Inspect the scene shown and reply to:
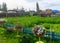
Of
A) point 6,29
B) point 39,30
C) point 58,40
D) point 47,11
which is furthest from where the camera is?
point 47,11

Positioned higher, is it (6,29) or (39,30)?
(39,30)

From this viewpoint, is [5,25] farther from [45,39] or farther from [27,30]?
[45,39]

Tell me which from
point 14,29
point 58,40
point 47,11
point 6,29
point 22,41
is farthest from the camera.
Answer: point 47,11

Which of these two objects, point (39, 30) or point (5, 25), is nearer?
point (39, 30)

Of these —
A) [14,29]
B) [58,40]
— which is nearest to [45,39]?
[58,40]

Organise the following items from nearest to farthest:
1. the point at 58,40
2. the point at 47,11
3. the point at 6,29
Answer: the point at 58,40
the point at 6,29
the point at 47,11

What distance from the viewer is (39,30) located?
175 inches

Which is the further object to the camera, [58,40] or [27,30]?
[27,30]

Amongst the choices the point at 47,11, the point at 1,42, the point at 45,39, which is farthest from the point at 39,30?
the point at 47,11

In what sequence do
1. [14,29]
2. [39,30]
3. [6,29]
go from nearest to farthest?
1. [39,30]
2. [14,29]
3. [6,29]

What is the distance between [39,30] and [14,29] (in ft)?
7.72

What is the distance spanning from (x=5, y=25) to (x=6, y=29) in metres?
0.33

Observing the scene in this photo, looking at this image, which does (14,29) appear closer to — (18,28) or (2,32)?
(18,28)

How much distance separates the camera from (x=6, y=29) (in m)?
7.21
